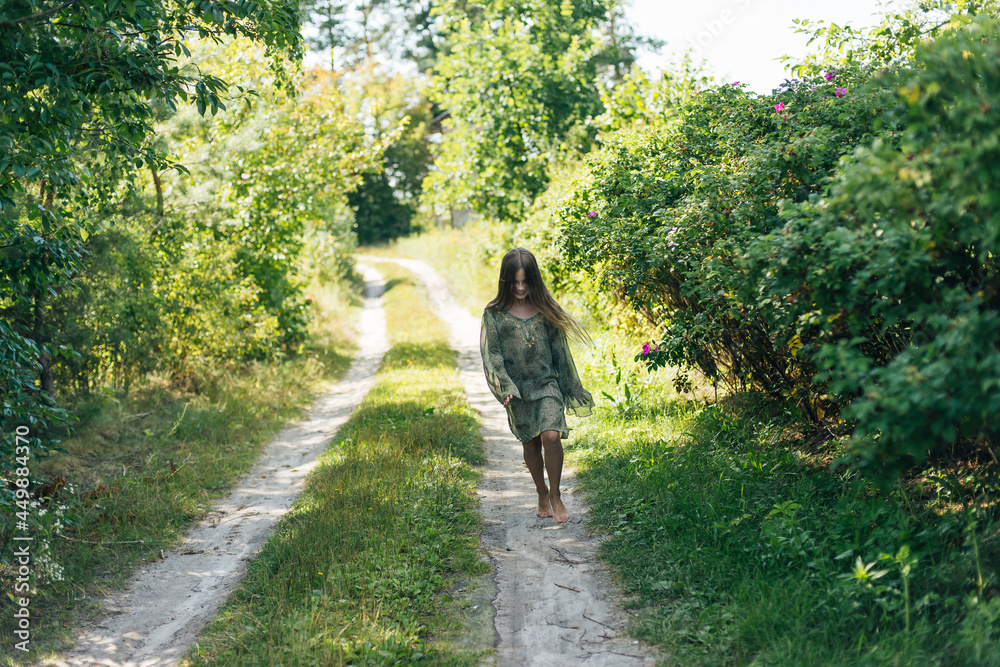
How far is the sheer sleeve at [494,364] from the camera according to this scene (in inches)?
206

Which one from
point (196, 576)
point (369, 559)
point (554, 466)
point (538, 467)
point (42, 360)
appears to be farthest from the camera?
point (42, 360)

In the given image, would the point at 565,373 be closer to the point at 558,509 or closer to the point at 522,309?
the point at 522,309

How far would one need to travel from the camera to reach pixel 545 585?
4.41 m

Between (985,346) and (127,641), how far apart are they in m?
4.73

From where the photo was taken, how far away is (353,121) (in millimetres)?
15055

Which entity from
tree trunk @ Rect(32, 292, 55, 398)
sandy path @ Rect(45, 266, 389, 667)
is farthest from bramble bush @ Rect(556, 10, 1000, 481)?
tree trunk @ Rect(32, 292, 55, 398)

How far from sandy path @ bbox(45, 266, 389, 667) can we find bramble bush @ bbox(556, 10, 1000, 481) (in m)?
3.78

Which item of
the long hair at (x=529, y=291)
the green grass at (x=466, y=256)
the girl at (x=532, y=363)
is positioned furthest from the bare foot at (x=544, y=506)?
the green grass at (x=466, y=256)

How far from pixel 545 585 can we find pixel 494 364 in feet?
5.54

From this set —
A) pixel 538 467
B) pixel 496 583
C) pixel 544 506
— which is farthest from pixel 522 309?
pixel 496 583

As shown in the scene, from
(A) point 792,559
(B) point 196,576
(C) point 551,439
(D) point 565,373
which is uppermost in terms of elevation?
(D) point 565,373

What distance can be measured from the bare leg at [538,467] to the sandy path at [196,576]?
228 cm

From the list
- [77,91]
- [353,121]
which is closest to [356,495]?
[77,91]

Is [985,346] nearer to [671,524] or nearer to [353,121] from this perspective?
[671,524]
